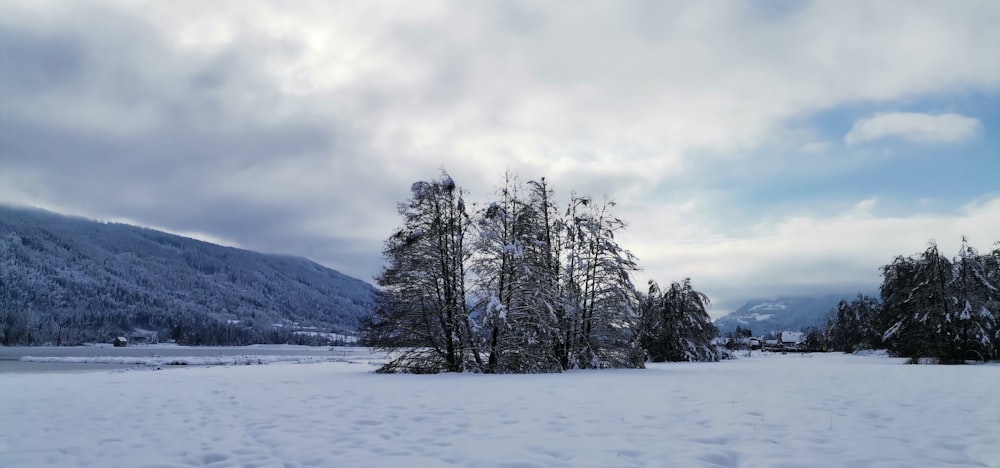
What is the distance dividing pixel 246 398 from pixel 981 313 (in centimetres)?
4122

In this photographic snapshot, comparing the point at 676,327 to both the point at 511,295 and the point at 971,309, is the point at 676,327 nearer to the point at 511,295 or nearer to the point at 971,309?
the point at 971,309

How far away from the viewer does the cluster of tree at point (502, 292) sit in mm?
22625

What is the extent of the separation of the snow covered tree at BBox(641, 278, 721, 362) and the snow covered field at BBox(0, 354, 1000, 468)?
119 feet

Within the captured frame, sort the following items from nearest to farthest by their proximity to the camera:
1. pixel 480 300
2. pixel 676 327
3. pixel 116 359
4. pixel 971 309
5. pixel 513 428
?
1. pixel 513 428
2. pixel 480 300
3. pixel 971 309
4. pixel 676 327
5. pixel 116 359

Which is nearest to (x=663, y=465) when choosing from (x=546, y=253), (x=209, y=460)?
(x=209, y=460)

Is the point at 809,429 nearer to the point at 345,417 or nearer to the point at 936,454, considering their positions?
the point at 936,454

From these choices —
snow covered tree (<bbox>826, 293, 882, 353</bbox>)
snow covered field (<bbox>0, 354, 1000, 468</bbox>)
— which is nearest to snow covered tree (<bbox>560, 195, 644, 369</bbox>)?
snow covered field (<bbox>0, 354, 1000, 468</bbox>)

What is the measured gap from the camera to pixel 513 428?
8031mm

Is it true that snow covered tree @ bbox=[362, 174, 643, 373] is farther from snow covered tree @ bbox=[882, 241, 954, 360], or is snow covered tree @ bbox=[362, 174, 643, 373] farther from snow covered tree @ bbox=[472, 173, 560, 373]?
snow covered tree @ bbox=[882, 241, 954, 360]

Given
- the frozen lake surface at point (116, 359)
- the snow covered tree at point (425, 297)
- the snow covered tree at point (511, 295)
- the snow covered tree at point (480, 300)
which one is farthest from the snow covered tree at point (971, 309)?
the frozen lake surface at point (116, 359)

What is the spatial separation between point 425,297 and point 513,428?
1529cm

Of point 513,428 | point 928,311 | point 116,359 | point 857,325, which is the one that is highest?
point 928,311

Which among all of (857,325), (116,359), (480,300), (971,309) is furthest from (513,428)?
(857,325)

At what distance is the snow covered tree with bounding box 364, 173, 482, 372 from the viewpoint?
893 inches
